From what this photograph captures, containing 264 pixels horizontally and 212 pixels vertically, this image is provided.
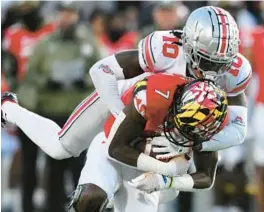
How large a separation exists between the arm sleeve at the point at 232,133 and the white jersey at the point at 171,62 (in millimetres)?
121

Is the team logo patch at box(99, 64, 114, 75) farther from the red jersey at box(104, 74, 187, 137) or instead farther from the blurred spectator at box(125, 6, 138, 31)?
the blurred spectator at box(125, 6, 138, 31)

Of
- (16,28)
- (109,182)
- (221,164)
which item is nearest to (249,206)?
(221,164)

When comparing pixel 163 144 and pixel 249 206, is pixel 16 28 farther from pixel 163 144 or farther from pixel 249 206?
pixel 163 144

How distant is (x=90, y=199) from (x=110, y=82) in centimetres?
61

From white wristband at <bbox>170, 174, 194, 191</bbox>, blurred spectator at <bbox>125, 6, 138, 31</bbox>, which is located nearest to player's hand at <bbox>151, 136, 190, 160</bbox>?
white wristband at <bbox>170, 174, 194, 191</bbox>

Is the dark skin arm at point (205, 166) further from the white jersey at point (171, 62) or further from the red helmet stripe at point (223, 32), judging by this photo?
the red helmet stripe at point (223, 32)

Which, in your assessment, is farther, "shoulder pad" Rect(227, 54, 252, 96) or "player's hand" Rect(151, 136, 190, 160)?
"shoulder pad" Rect(227, 54, 252, 96)

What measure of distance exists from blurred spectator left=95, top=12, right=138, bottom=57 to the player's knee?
3.41m

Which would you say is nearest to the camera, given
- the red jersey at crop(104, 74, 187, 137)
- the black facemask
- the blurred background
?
the red jersey at crop(104, 74, 187, 137)

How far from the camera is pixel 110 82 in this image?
240 inches

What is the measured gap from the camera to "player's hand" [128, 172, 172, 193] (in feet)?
19.1

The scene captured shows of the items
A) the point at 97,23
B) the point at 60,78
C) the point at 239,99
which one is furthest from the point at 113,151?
the point at 97,23

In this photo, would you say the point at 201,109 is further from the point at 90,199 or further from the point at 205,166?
the point at 90,199

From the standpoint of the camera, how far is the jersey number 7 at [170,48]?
5.97 m
